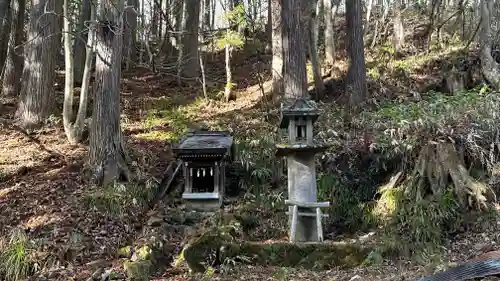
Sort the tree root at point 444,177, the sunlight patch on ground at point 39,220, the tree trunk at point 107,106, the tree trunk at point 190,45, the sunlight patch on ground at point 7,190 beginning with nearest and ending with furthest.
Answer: the sunlight patch on ground at point 39,220
the tree root at point 444,177
the sunlight patch on ground at point 7,190
the tree trunk at point 107,106
the tree trunk at point 190,45

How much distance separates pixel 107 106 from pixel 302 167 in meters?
4.31

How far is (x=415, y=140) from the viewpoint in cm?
900

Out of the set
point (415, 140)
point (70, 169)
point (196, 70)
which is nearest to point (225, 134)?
point (70, 169)

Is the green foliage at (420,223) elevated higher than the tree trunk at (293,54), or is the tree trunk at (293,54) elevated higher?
the tree trunk at (293,54)

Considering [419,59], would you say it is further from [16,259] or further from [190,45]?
[16,259]

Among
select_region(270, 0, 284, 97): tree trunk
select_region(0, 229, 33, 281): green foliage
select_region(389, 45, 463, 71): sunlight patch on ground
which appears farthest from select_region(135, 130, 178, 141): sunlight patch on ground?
select_region(389, 45, 463, 71): sunlight patch on ground

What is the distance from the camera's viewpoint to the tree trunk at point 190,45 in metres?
16.9

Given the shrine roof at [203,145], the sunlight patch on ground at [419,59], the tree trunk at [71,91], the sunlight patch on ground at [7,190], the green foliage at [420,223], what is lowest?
the green foliage at [420,223]

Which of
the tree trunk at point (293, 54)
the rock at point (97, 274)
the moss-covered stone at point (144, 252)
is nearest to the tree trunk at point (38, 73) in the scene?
the tree trunk at point (293, 54)

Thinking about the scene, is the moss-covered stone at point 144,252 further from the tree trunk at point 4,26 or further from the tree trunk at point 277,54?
the tree trunk at point 4,26

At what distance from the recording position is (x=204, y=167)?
9.45 meters

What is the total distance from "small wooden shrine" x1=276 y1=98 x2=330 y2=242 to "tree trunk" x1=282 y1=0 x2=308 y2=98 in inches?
110

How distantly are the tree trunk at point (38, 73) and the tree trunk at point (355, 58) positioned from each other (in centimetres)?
803

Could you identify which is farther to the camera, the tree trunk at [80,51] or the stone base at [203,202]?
the tree trunk at [80,51]
